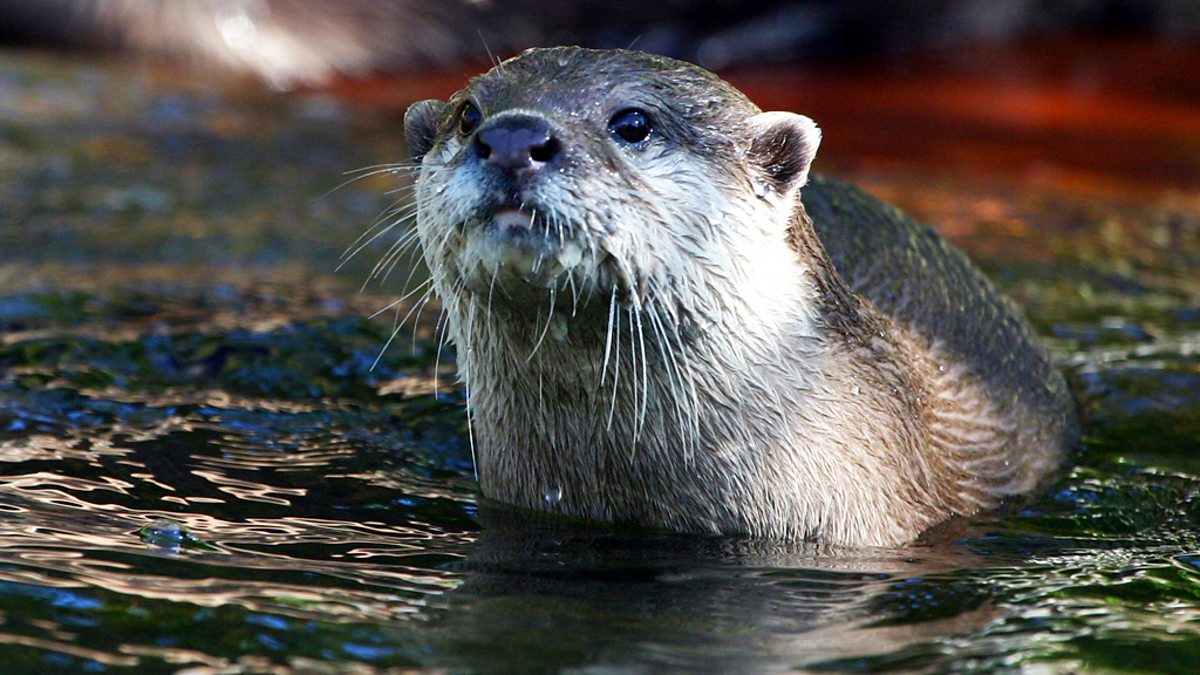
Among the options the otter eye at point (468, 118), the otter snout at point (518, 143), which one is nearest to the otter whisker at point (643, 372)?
the otter snout at point (518, 143)

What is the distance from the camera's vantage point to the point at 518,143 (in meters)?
3.04

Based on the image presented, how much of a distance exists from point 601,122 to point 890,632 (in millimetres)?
1113

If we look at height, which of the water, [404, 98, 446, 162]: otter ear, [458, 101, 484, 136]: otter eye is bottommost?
the water

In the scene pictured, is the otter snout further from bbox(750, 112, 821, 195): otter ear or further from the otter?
bbox(750, 112, 821, 195): otter ear

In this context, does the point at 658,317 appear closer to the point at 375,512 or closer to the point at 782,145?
the point at 782,145

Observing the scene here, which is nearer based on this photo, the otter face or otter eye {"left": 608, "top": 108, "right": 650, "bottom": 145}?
the otter face

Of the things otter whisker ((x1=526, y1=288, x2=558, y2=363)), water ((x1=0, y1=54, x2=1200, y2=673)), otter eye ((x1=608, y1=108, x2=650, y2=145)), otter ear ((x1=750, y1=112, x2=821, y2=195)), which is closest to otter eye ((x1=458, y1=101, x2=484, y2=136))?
otter eye ((x1=608, y1=108, x2=650, y2=145))

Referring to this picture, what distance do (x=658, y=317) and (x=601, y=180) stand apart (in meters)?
0.36

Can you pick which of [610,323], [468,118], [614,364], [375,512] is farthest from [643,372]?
Answer: [375,512]

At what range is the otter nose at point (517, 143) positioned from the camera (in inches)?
120

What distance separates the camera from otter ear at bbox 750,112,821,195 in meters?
3.60

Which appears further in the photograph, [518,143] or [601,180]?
[601,180]

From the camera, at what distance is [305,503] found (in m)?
3.91

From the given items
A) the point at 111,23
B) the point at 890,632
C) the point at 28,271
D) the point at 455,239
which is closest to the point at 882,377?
the point at 890,632
